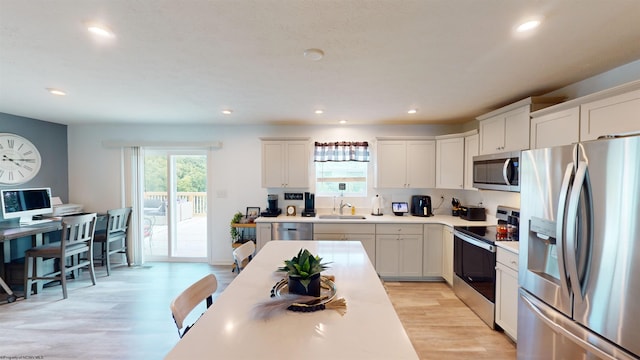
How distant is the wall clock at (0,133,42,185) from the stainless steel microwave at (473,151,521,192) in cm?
633

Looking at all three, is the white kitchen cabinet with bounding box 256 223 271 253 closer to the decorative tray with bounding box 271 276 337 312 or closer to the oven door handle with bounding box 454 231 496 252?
the decorative tray with bounding box 271 276 337 312

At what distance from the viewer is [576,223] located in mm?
1446

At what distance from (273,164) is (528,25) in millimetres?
3311

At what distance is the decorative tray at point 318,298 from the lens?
1.33 m

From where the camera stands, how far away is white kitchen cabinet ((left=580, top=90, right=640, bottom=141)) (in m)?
1.67

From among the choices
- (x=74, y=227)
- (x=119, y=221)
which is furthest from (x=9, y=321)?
(x=119, y=221)

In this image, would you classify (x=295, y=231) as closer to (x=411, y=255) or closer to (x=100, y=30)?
(x=411, y=255)

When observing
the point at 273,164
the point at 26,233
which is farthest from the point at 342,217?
the point at 26,233

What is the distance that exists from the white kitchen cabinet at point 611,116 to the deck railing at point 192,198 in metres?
4.73

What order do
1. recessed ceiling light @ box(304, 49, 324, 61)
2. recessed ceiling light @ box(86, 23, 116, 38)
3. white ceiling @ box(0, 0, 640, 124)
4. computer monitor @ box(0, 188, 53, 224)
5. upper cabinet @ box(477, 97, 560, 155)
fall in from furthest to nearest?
computer monitor @ box(0, 188, 53, 224) < upper cabinet @ box(477, 97, 560, 155) < recessed ceiling light @ box(304, 49, 324, 61) < recessed ceiling light @ box(86, 23, 116, 38) < white ceiling @ box(0, 0, 640, 124)

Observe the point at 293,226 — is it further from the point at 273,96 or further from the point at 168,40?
the point at 168,40

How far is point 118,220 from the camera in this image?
414cm

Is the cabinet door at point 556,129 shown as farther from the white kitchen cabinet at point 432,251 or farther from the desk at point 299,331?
the desk at point 299,331

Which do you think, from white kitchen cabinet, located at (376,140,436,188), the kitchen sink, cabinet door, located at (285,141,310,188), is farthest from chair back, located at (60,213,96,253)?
white kitchen cabinet, located at (376,140,436,188)
